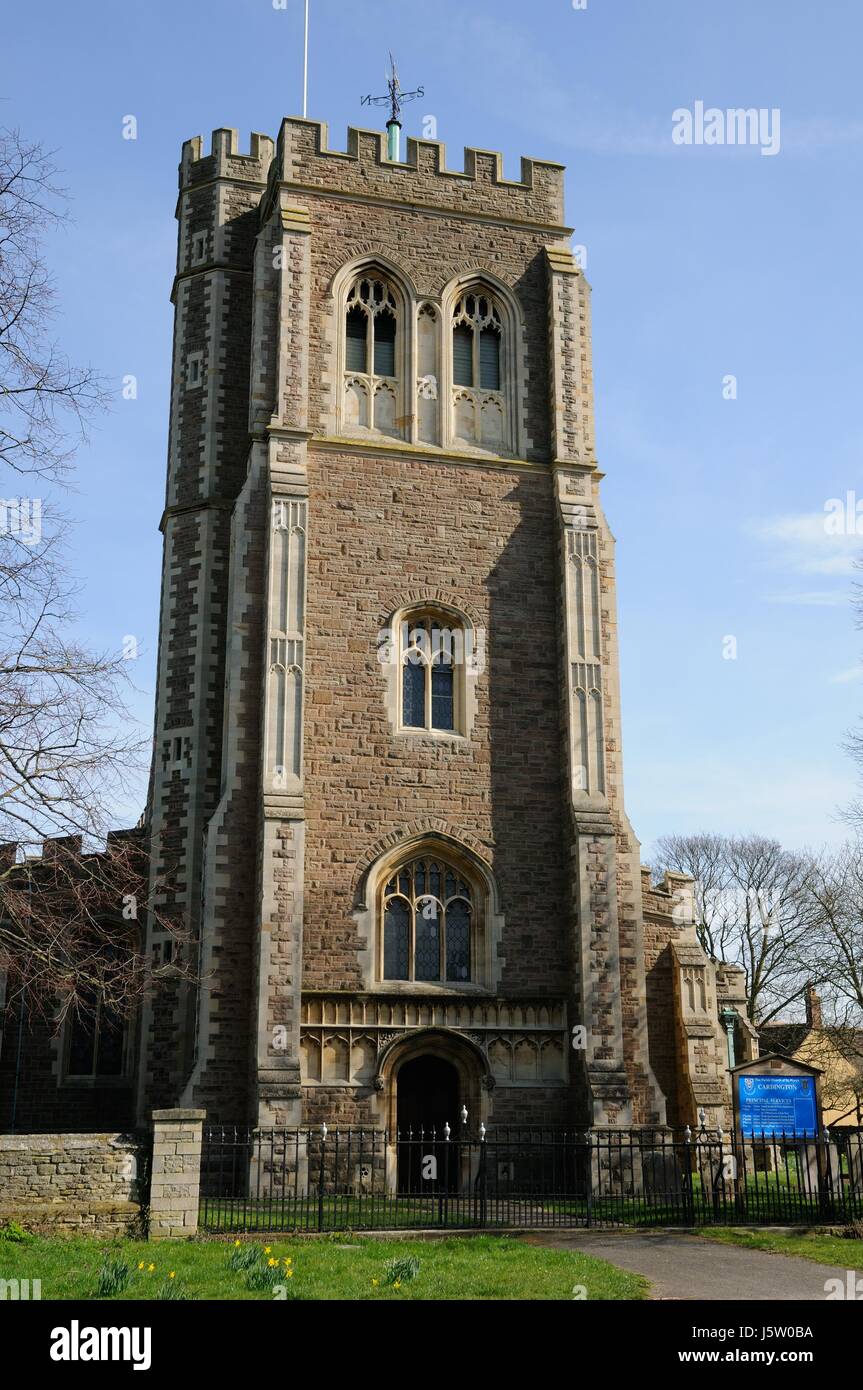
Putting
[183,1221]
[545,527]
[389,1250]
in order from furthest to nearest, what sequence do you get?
[545,527] → [183,1221] → [389,1250]

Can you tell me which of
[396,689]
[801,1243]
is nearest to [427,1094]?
[396,689]

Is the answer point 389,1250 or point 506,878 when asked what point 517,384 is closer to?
point 506,878

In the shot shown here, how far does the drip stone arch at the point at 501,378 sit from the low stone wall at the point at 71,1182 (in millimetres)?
13419

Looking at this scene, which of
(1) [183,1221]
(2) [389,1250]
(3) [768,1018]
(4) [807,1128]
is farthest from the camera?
(3) [768,1018]

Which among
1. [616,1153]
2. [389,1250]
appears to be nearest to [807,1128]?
[616,1153]

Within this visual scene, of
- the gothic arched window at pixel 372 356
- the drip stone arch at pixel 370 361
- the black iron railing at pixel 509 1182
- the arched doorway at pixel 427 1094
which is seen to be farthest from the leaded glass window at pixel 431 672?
the black iron railing at pixel 509 1182

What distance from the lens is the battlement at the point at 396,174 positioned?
2380 cm

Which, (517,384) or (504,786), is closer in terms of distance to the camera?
(504,786)

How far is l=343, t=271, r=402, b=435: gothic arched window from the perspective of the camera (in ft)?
75.9

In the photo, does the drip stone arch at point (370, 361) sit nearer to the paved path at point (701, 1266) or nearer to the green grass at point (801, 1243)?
the paved path at point (701, 1266)

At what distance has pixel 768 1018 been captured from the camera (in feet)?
138

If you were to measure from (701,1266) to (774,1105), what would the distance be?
19.1ft

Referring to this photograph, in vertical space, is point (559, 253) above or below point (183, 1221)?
above

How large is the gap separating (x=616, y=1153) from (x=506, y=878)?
14.6 ft
